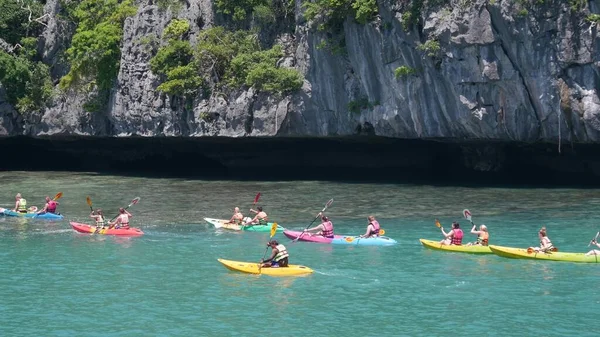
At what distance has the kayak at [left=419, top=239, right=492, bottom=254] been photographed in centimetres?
3078

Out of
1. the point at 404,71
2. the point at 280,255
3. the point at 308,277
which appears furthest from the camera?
the point at 404,71

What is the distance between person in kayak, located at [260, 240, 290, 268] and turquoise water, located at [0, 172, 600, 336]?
74 cm

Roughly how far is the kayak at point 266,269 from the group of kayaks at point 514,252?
533cm

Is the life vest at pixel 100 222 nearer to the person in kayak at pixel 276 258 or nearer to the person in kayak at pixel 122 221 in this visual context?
the person in kayak at pixel 122 221

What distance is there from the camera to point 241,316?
23562 mm

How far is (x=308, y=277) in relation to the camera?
27.6 meters

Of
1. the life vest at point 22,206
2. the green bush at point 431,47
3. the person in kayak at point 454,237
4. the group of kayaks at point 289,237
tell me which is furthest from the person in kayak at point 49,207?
the green bush at point 431,47

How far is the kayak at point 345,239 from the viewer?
32.1 meters

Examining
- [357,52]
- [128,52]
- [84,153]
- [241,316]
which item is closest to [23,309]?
[241,316]

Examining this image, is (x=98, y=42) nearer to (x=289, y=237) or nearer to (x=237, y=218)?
(x=237, y=218)

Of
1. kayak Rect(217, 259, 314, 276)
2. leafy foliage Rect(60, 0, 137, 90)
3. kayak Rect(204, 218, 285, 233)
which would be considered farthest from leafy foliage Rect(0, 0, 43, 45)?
kayak Rect(217, 259, 314, 276)

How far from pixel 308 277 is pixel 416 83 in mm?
16747

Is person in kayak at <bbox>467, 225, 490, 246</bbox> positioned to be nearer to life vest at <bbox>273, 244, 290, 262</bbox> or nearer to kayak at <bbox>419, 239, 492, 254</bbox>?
kayak at <bbox>419, 239, 492, 254</bbox>

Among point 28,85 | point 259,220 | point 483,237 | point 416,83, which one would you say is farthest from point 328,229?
point 28,85
